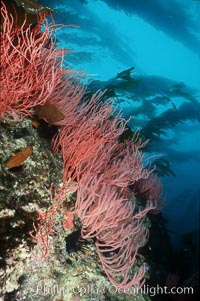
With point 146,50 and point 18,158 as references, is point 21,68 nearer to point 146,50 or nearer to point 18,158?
point 18,158

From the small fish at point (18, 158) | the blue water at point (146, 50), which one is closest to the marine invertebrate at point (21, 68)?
the small fish at point (18, 158)

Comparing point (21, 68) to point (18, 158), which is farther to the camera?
point (21, 68)

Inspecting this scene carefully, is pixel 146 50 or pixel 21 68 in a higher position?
pixel 146 50

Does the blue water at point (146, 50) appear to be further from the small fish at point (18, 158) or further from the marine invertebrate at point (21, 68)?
the small fish at point (18, 158)

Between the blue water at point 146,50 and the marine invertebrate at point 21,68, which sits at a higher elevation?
the blue water at point 146,50

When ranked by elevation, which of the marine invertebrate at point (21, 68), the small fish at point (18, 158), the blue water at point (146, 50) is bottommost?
the small fish at point (18, 158)

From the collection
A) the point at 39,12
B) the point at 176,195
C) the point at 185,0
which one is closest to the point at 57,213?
the point at 39,12

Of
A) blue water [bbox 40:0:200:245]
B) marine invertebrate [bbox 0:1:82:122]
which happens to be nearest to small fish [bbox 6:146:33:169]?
marine invertebrate [bbox 0:1:82:122]

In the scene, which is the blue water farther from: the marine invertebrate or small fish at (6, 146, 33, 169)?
small fish at (6, 146, 33, 169)

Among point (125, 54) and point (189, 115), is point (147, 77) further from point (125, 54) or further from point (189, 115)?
point (189, 115)

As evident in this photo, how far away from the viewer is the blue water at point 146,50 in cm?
1423

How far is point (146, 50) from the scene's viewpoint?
18938 mm

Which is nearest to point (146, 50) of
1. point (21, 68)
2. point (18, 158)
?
point (21, 68)

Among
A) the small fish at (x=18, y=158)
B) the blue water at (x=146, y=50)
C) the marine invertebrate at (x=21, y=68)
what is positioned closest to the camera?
the marine invertebrate at (x=21, y=68)
